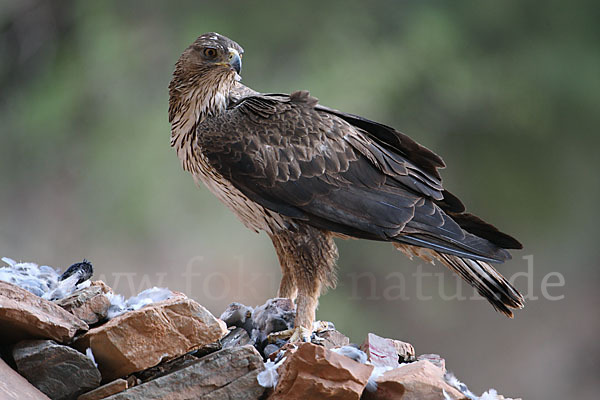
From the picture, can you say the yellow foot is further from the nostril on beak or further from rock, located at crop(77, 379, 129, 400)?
the nostril on beak

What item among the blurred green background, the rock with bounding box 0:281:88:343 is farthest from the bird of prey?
the blurred green background

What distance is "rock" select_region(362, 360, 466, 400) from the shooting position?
1929mm

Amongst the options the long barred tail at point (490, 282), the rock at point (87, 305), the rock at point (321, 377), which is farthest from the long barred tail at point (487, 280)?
the rock at point (87, 305)

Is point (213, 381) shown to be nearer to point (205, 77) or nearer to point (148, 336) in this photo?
point (148, 336)

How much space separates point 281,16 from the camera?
6.54 m

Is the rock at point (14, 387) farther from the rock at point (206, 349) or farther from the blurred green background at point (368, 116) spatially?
the blurred green background at point (368, 116)

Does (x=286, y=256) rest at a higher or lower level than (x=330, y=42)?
lower

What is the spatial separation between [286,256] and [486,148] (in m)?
4.42

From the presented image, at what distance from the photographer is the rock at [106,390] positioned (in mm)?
1918

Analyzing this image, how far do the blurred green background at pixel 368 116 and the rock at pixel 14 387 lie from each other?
380 cm

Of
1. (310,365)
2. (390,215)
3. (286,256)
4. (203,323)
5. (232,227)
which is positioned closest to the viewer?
(310,365)

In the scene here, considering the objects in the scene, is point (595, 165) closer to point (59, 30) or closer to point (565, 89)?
point (565, 89)

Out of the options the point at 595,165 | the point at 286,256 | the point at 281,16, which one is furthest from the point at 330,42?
the point at 286,256

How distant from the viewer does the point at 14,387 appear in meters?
1.81
